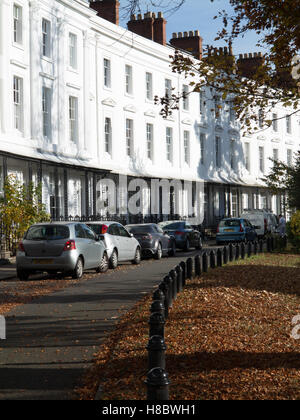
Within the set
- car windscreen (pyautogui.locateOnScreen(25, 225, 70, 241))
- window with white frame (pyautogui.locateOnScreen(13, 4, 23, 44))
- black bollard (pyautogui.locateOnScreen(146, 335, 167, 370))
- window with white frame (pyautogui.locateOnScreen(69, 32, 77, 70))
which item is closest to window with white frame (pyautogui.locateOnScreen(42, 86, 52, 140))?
window with white frame (pyautogui.locateOnScreen(13, 4, 23, 44))

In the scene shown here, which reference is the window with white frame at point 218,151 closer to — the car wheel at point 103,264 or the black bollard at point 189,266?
the car wheel at point 103,264

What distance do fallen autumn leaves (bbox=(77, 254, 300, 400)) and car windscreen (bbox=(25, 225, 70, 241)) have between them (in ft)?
18.5

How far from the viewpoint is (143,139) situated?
42469 millimetres

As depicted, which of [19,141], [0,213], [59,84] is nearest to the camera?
[0,213]

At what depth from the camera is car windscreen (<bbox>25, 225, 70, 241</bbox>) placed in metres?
18.5

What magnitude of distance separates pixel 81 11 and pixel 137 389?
31.1 meters

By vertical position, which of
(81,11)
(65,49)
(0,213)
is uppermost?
(81,11)

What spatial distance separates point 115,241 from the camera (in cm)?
2228

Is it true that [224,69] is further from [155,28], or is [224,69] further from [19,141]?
[155,28]

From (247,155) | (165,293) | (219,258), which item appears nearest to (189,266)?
(219,258)

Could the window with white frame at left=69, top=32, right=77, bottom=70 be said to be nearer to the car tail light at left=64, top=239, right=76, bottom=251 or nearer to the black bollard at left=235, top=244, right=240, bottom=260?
the black bollard at left=235, top=244, right=240, bottom=260

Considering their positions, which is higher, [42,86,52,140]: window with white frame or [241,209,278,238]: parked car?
[42,86,52,140]: window with white frame

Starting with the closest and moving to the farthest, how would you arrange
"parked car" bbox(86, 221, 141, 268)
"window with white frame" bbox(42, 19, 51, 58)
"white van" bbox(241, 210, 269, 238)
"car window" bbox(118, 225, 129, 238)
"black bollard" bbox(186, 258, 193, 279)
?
"black bollard" bbox(186, 258, 193, 279), "parked car" bbox(86, 221, 141, 268), "car window" bbox(118, 225, 129, 238), "window with white frame" bbox(42, 19, 51, 58), "white van" bbox(241, 210, 269, 238)
